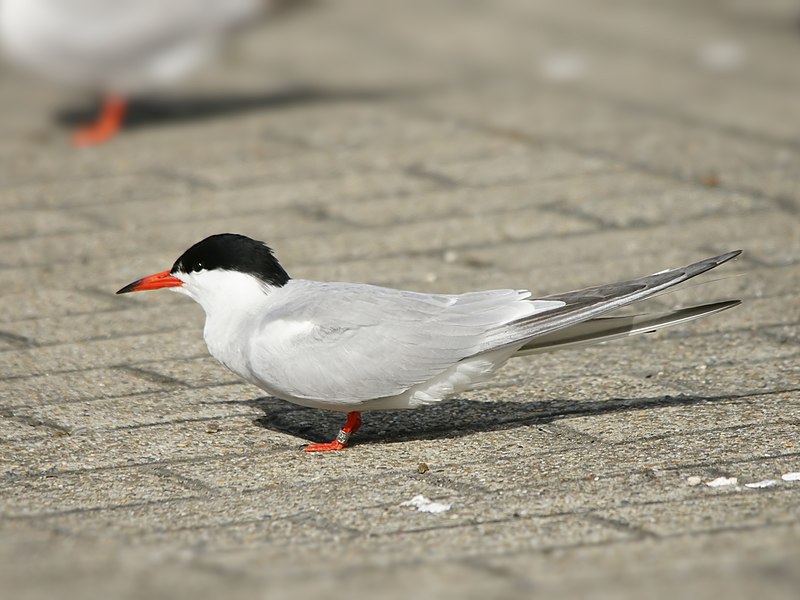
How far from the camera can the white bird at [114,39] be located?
609 centimetres

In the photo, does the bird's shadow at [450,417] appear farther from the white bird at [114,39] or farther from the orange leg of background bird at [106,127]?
the orange leg of background bird at [106,127]

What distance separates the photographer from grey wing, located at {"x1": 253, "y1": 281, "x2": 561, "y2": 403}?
10.7ft

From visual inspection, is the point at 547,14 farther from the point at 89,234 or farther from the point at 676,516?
the point at 676,516

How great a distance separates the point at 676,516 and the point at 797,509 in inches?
9.8

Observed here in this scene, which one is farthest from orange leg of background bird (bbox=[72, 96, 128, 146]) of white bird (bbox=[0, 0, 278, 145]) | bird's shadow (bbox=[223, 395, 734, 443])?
bird's shadow (bbox=[223, 395, 734, 443])

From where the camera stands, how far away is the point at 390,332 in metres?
3.30

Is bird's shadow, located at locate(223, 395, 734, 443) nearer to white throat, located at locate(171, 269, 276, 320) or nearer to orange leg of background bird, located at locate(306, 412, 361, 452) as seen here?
orange leg of background bird, located at locate(306, 412, 361, 452)

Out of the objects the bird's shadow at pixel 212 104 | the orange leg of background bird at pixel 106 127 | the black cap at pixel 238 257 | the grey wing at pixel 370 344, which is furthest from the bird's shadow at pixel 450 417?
the bird's shadow at pixel 212 104

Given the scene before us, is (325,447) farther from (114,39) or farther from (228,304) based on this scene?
(114,39)

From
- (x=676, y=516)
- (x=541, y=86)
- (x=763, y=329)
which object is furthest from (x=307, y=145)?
(x=676, y=516)

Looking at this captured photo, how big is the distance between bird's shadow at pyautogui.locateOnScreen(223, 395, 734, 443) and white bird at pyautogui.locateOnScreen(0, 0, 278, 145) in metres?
2.95

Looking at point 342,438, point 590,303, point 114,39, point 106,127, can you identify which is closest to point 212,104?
point 106,127

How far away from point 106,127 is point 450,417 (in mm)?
3451

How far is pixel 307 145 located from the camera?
Answer: 614 cm
